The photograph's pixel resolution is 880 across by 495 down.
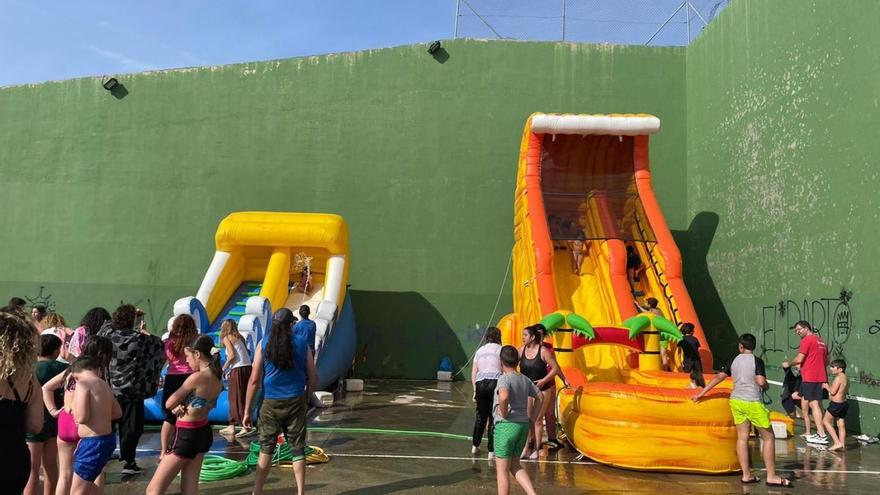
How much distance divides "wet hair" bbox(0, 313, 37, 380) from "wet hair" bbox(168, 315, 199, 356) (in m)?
2.87

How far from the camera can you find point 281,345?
475 cm

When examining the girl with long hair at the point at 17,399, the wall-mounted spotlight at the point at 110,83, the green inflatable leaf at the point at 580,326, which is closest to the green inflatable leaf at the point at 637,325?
the green inflatable leaf at the point at 580,326

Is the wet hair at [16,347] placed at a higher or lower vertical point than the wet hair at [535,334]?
higher

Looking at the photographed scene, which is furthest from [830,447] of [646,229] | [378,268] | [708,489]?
[378,268]

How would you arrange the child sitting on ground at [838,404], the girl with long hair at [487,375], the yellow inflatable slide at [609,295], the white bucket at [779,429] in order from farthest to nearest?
the white bucket at [779,429]
the child sitting on ground at [838,404]
the girl with long hair at [487,375]
the yellow inflatable slide at [609,295]

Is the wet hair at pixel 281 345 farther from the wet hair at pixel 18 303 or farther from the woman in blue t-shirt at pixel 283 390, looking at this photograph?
the wet hair at pixel 18 303

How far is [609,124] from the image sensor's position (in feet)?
36.6

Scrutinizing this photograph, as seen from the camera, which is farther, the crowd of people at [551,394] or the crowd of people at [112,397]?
the crowd of people at [551,394]

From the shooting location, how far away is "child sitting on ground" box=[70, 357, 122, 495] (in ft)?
12.3

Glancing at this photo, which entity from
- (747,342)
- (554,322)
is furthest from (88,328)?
(747,342)

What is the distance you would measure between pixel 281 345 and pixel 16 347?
209 centimetres

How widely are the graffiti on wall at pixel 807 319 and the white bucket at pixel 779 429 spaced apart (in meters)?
1.40

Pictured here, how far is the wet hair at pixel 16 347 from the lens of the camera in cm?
275

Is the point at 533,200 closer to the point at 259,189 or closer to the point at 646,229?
the point at 646,229
